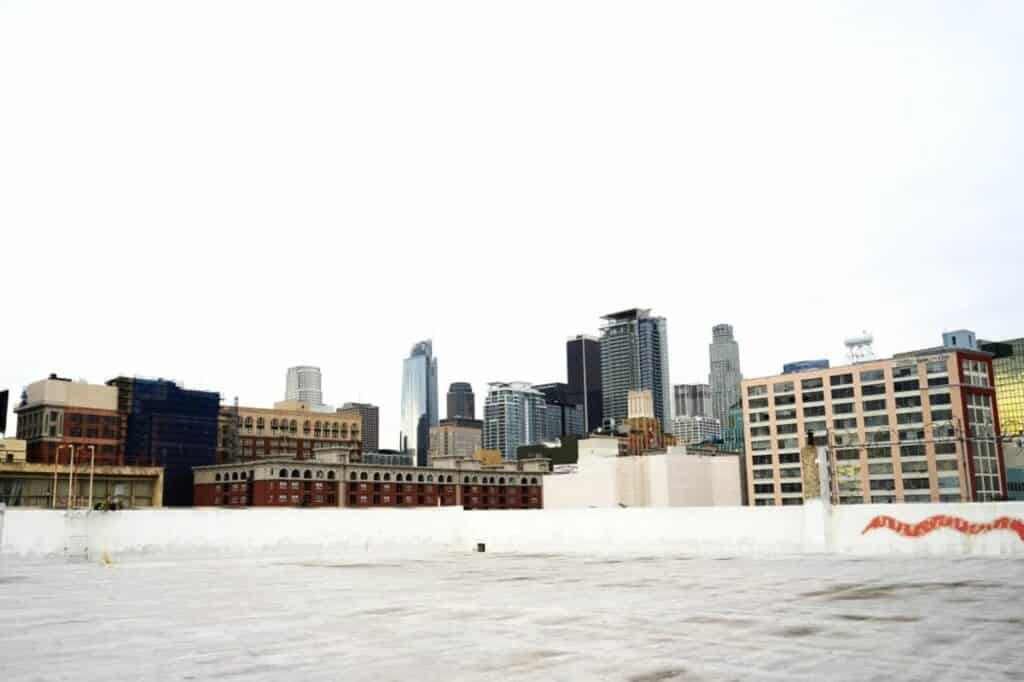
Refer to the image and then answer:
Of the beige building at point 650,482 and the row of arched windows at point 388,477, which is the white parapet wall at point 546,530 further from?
the row of arched windows at point 388,477

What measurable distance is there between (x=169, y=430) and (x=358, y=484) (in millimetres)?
51140

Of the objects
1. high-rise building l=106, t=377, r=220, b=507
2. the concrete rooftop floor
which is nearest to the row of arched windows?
high-rise building l=106, t=377, r=220, b=507

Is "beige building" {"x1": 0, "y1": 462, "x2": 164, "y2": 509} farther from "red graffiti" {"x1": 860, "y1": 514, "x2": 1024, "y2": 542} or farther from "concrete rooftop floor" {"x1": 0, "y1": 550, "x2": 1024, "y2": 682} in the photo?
"red graffiti" {"x1": 860, "y1": 514, "x2": 1024, "y2": 542}

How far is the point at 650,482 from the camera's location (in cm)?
16200

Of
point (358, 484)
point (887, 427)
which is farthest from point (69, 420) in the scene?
point (887, 427)

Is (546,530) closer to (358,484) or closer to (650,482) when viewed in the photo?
(650,482)

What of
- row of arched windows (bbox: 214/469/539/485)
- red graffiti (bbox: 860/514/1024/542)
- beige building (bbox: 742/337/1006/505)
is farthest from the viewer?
row of arched windows (bbox: 214/469/539/485)

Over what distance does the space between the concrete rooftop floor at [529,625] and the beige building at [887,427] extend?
13807cm

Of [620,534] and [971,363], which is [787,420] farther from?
[620,534]

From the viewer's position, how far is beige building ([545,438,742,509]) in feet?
527

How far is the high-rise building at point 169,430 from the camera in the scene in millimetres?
188875

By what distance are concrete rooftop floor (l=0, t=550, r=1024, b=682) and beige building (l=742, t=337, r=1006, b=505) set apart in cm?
13807

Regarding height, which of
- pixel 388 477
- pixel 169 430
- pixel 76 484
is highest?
pixel 169 430

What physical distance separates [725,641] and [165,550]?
4682 centimetres
